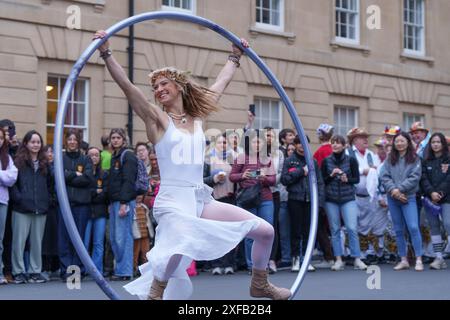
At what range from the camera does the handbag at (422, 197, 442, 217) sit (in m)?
14.3

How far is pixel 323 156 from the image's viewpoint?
14945 mm

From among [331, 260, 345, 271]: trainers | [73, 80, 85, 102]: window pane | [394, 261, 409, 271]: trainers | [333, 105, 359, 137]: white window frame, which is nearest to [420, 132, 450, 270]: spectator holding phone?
[394, 261, 409, 271]: trainers

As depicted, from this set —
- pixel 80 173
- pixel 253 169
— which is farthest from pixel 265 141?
pixel 80 173

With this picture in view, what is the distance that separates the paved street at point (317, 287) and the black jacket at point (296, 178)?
4.13ft

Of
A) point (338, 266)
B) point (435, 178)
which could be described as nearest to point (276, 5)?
point (435, 178)

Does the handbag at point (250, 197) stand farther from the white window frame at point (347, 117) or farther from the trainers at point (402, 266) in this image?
the white window frame at point (347, 117)

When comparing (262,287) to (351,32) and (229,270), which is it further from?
(351,32)

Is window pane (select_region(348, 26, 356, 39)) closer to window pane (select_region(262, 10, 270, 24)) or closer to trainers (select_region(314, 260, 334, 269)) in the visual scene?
window pane (select_region(262, 10, 270, 24))

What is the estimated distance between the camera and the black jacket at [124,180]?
41.7 feet

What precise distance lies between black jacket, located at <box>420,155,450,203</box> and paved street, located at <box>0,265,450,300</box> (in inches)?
54.6

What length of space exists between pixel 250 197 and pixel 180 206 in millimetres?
5734

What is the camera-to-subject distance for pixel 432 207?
46.9ft
